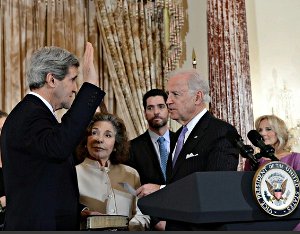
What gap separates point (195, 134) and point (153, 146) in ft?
5.23

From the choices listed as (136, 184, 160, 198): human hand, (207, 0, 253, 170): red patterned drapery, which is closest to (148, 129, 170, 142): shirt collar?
(136, 184, 160, 198): human hand

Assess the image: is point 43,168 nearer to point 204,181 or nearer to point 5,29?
point 204,181

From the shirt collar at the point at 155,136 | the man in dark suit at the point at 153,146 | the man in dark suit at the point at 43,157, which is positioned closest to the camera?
the man in dark suit at the point at 43,157

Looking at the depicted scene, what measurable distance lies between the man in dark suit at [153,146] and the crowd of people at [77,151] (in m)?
0.70

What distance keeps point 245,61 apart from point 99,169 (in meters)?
4.28

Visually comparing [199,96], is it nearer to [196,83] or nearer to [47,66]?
[196,83]

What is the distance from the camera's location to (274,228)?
1.46 metres

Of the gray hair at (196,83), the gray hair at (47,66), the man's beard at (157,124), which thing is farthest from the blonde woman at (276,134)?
the gray hair at (47,66)

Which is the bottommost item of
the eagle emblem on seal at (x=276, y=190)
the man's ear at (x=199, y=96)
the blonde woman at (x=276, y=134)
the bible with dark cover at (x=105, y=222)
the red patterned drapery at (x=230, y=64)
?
the bible with dark cover at (x=105, y=222)

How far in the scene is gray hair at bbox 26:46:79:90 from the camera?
2152 mm

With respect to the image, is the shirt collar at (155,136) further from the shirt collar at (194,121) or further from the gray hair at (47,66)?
the gray hair at (47,66)

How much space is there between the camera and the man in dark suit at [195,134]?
239 centimetres

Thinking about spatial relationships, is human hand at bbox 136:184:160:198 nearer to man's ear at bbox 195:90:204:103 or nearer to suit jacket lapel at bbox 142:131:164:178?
man's ear at bbox 195:90:204:103

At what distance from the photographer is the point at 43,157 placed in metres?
2.01
